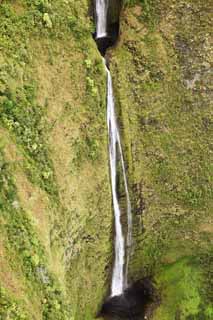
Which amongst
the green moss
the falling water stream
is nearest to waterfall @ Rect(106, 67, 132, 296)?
the falling water stream

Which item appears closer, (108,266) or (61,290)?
(61,290)

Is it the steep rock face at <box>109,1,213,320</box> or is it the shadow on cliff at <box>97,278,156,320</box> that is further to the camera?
the shadow on cliff at <box>97,278,156,320</box>

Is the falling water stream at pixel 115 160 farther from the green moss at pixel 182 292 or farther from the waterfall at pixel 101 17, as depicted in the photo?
the green moss at pixel 182 292

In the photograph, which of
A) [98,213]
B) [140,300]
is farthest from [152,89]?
[140,300]

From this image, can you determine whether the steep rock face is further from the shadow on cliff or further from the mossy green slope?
the mossy green slope

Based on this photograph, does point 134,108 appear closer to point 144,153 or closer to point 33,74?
point 144,153

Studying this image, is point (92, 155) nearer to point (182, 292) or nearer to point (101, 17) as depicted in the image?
point (101, 17)

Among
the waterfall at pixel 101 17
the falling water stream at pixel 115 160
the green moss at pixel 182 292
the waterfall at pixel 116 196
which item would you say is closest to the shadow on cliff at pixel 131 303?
the waterfall at pixel 116 196
